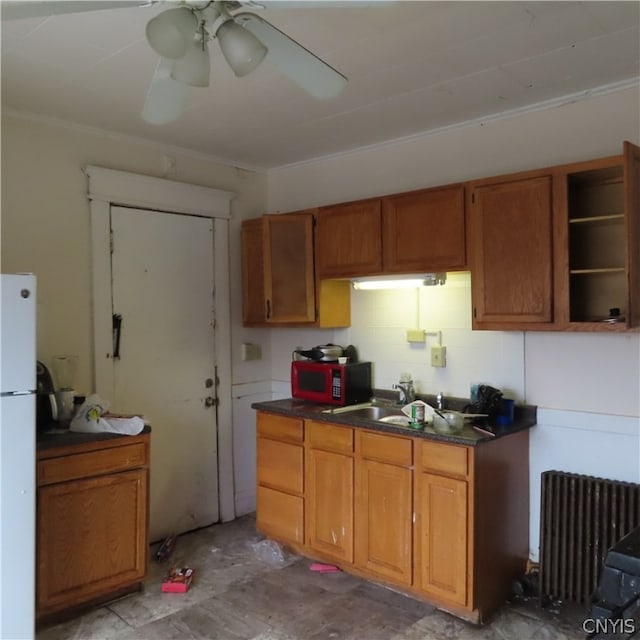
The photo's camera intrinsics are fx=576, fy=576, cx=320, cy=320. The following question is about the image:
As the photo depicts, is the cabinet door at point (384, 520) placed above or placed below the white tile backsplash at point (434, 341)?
below

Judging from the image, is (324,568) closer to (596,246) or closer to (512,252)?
(512,252)

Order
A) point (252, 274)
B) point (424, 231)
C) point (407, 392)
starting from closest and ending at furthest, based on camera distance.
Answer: point (424, 231)
point (407, 392)
point (252, 274)

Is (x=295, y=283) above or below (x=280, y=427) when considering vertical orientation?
above

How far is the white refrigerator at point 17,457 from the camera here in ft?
7.75

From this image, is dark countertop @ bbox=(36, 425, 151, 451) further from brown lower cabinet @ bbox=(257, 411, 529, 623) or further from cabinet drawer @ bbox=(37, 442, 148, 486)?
brown lower cabinet @ bbox=(257, 411, 529, 623)

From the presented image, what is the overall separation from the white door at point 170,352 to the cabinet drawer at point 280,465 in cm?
53

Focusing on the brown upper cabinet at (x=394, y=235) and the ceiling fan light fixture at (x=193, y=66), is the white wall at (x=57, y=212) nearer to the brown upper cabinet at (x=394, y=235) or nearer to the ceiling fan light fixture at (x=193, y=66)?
the brown upper cabinet at (x=394, y=235)

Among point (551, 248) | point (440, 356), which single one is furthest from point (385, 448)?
point (551, 248)

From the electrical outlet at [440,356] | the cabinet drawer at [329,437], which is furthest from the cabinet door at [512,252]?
the cabinet drawer at [329,437]

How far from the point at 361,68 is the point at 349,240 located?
112cm

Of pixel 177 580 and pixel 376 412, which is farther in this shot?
pixel 376 412

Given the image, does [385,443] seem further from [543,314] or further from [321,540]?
[543,314]

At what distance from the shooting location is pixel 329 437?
3266 mm

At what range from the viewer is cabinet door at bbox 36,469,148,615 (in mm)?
2641
